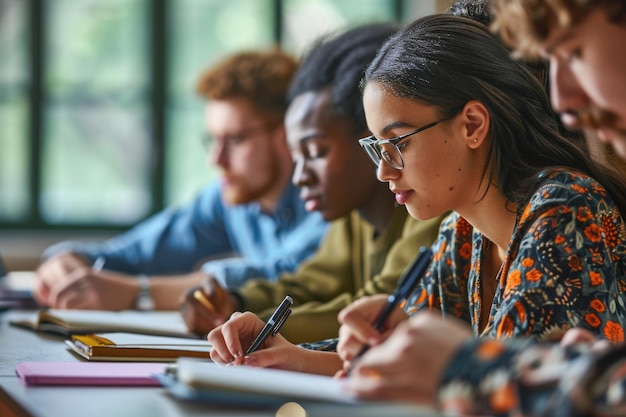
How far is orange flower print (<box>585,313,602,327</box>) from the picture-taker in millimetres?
1094

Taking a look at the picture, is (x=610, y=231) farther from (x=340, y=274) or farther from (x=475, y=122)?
(x=340, y=274)

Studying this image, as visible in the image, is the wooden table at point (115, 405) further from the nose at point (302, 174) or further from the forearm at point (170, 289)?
the forearm at point (170, 289)

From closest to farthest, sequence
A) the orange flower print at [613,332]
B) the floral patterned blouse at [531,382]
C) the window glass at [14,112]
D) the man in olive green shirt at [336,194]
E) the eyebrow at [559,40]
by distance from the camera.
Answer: the floral patterned blouse at [531,382]
the eyebrow at [559,40]
the orange flower print at [613,332]
the man in olive green shirt at [336,194]
the window glass at [14,112]

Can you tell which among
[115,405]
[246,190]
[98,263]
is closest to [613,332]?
[115,405]

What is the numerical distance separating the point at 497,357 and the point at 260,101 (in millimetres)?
1921

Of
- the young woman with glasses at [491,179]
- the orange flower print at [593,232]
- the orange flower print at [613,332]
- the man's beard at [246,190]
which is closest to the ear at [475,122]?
the young woman with glasses at [491,179]

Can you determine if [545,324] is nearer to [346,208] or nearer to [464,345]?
[464,345]

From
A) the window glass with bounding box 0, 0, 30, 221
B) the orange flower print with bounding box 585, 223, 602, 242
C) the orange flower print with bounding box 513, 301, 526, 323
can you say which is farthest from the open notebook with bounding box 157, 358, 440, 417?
the window glass with bounding box 0, 0, 30, 221

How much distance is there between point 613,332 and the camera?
1.11 m

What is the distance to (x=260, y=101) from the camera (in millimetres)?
2643

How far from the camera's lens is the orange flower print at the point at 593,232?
45.0 inches

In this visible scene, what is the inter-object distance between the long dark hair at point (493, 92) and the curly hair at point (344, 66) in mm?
569

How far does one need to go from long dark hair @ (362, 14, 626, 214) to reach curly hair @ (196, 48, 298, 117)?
4.31ft

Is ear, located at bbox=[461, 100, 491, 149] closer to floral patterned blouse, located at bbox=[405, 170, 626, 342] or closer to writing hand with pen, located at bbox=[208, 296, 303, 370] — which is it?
floral patterned blouse, located at bbox=[405, 170, 626, 342]
